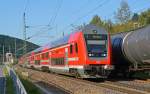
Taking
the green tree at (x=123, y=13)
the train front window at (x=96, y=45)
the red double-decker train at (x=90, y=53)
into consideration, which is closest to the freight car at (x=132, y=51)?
the red double-decker train at (x=90, y=53)

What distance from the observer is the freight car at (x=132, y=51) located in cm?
2537

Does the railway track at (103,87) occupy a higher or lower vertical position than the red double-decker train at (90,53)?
lower

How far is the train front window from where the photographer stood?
87.1 ft

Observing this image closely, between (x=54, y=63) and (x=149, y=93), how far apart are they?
65.0 ft

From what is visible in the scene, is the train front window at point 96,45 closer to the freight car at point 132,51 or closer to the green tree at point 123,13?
the freight car at point 132,51

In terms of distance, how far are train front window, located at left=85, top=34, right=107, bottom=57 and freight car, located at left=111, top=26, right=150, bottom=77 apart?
6.71 ft

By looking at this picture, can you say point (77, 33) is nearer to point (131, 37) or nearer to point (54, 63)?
point (131, 37)

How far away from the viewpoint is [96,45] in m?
26.9

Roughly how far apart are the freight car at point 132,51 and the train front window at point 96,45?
2.05 m

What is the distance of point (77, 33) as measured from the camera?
28141 millimetres

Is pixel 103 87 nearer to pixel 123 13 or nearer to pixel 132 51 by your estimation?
pixel 132 51

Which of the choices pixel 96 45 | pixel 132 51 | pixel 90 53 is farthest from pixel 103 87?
Answer: pixel 132 51

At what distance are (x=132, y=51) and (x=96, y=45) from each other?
2657 millimetres

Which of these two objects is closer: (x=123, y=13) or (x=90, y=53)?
(x=90, y=53)
